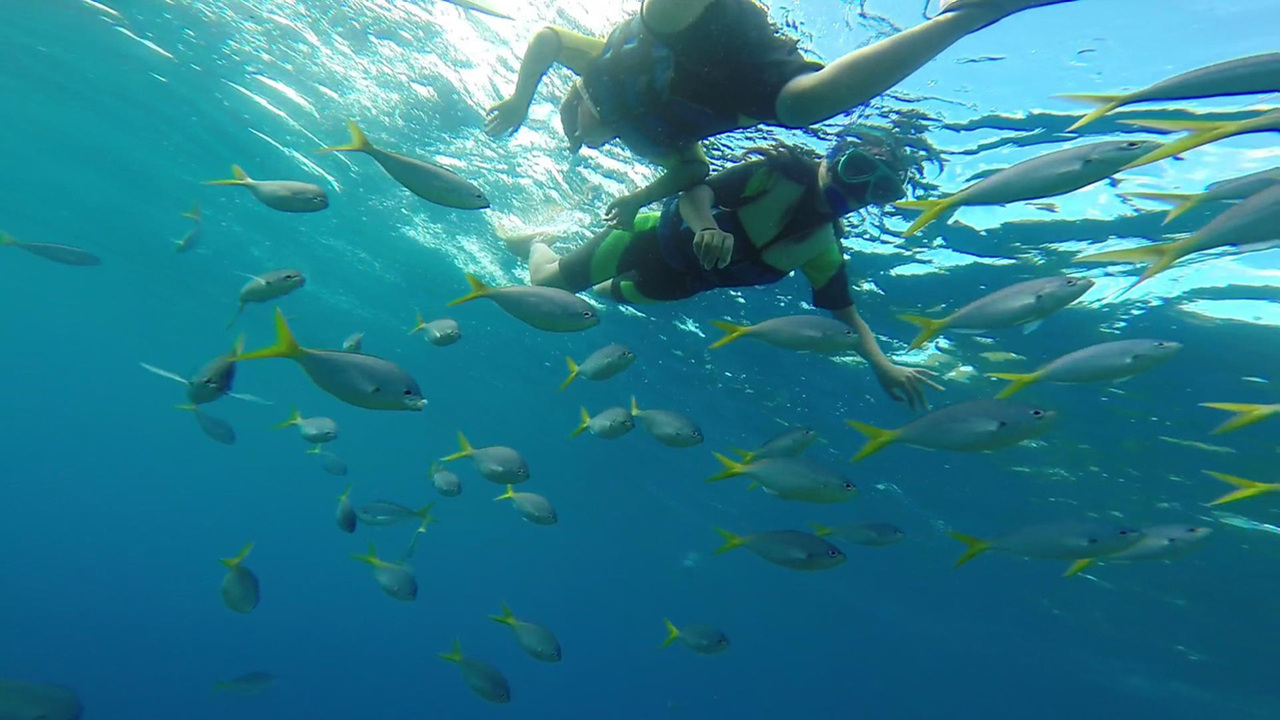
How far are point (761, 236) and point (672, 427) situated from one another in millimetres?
2157

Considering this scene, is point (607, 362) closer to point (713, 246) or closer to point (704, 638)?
point (713, 246)

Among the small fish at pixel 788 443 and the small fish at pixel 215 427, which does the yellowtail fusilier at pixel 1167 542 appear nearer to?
the small fish at pixel 788 443

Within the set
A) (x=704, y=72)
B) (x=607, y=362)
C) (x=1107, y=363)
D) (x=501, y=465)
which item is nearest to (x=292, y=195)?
(x=607, y=362)

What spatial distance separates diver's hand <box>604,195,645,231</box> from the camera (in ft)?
15.6

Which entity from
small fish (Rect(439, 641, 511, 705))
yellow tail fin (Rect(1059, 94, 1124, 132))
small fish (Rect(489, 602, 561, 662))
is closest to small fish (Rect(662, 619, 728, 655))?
small fish (Rect(489, 602, 561, 662))

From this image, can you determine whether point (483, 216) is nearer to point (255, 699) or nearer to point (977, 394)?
point (977, 394)

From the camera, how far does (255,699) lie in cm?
4609

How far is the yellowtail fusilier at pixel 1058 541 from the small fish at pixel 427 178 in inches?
181

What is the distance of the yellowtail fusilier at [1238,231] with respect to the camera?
2928mm

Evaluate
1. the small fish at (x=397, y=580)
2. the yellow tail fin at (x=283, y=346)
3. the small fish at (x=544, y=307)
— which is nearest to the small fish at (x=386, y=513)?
the small fish at (x=397, y=580)

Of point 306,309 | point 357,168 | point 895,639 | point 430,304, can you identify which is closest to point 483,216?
Result: point 357,168

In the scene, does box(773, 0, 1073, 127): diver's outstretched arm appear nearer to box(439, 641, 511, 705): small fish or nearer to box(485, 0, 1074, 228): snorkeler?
box(485, 0, 1074, 228): snorkeler

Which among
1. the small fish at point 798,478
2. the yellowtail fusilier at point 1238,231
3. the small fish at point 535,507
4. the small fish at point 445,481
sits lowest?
the small fish at point 445,481

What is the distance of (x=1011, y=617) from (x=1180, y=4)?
33967mm
